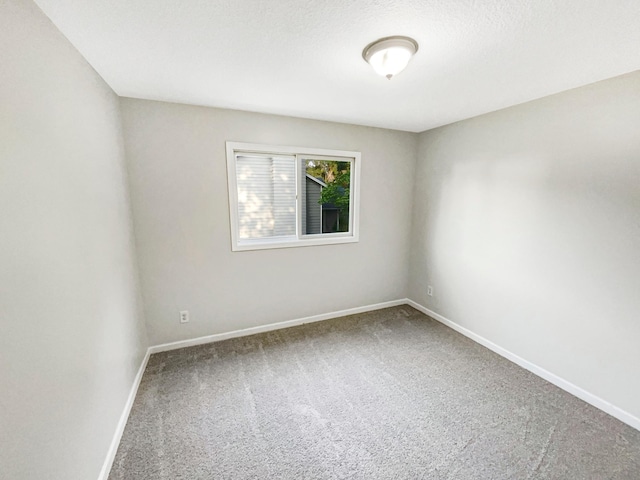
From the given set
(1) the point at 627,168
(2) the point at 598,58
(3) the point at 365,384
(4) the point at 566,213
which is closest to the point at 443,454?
(3) the point at 365,384

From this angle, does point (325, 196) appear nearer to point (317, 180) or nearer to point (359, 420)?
point (317, 180)

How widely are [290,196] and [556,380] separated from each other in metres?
2.95

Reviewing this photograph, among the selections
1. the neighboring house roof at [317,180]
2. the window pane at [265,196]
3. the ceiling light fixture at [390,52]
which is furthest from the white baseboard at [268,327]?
the ceiling light fixture at [390,52]

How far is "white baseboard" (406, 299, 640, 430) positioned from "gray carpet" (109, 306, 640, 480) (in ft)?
0.19

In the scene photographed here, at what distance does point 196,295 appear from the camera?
266 cm

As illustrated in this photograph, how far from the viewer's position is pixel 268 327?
3016 mm

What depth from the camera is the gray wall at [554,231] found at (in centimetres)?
181

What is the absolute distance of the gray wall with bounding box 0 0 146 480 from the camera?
2.93 feet

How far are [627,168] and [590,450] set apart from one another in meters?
1.83

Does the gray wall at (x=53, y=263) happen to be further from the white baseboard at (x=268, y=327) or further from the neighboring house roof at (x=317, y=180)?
the neighboring house roof at (x=317, y=180)

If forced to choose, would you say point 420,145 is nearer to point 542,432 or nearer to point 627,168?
point 627,168

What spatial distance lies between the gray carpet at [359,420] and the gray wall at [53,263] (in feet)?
1.52

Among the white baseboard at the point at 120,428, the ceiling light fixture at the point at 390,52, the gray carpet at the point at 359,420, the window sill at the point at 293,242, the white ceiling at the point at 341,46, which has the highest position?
the white ceiling at the point at 341,46

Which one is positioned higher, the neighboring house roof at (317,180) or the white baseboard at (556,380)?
the neighboring house roof at (317,180)
